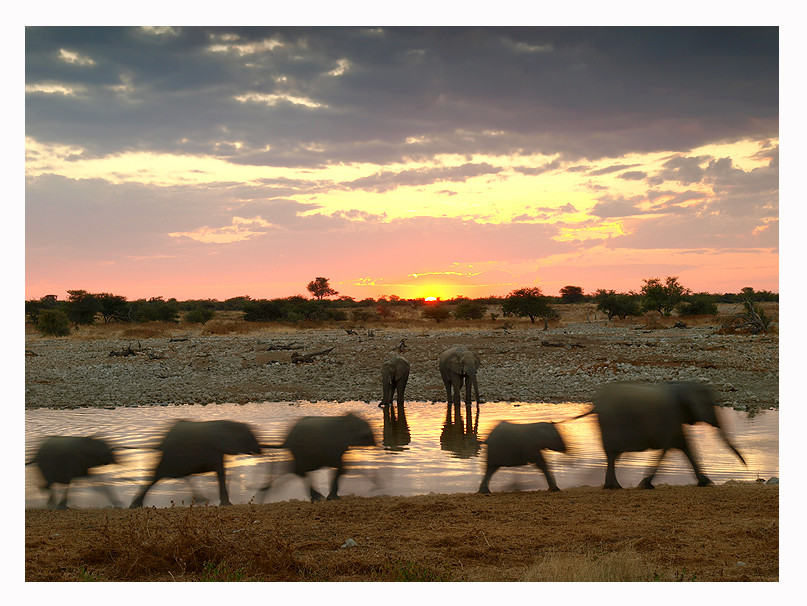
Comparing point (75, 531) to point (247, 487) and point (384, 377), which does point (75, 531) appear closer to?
point (247, 487)

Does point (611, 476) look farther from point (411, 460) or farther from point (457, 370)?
point (457, 370)

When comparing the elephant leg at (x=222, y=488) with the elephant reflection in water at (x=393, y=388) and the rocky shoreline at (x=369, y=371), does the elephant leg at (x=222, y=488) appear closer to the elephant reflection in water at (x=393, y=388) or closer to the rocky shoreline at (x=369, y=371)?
the elephant reflection in water at (x=393, y=388)

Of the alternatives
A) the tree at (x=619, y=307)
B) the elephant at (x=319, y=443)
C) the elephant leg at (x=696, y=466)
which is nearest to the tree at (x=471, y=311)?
the tree at (x=619, y=307)

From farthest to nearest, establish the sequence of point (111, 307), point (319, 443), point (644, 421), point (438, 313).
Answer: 1. point (438, 313)
2. point (111, 307)
3. point (644, 421)
4. point (319, 443)

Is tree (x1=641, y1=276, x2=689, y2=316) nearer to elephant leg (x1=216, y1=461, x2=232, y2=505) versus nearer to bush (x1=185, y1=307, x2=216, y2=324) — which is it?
bush (x1=185, y1=307, x2=216, y2=324)

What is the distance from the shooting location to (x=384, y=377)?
17688 mm

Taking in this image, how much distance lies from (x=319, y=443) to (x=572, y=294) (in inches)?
4061

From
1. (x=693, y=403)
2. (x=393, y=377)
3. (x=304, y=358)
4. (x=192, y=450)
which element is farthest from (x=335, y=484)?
(x=304, y=358)

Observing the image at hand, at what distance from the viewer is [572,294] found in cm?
10750

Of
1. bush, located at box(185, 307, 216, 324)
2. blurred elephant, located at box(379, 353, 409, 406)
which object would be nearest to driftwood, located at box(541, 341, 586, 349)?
blurred elephant, located at box(379, 353, 409, 406)

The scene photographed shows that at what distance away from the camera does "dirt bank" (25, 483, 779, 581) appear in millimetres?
5922

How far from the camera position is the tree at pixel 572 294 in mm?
106250

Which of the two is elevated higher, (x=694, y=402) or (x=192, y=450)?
(x=694, y=402)
